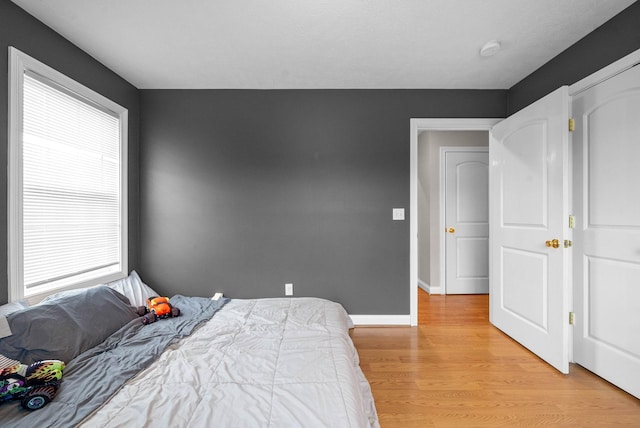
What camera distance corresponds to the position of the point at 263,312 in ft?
7.19

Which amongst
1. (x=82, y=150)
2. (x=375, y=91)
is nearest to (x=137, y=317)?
(x=82, y=150)

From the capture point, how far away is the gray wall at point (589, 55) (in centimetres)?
187

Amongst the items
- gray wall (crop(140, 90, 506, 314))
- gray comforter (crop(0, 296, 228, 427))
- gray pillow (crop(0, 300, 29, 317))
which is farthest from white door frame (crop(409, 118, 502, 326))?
gray pillow (crop(0, 300, 29, 317))

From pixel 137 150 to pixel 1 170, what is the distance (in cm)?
135

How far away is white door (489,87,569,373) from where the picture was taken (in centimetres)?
215

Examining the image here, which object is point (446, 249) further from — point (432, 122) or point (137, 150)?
point (137, 150)

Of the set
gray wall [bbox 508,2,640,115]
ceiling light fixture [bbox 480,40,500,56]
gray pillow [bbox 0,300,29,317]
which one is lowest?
gray pillow [bbox 0,300,29,317]

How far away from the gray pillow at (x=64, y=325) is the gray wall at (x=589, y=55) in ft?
12.2

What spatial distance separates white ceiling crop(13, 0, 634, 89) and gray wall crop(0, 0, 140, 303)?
8 centimetres

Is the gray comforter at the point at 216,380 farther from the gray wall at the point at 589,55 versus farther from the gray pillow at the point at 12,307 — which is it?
the gray wall at the point at 589,55

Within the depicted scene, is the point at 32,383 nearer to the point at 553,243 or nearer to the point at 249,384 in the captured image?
the point at 249,384

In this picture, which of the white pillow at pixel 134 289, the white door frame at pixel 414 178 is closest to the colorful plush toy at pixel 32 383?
the white pillow at pixel 134 289

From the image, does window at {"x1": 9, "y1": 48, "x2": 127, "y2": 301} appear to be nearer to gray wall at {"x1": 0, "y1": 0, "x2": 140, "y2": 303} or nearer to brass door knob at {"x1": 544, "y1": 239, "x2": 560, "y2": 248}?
gray wall at {"x1": 0, "y1": 0, "x2": 140, "y2": 303}

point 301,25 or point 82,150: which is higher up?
point 301,25
